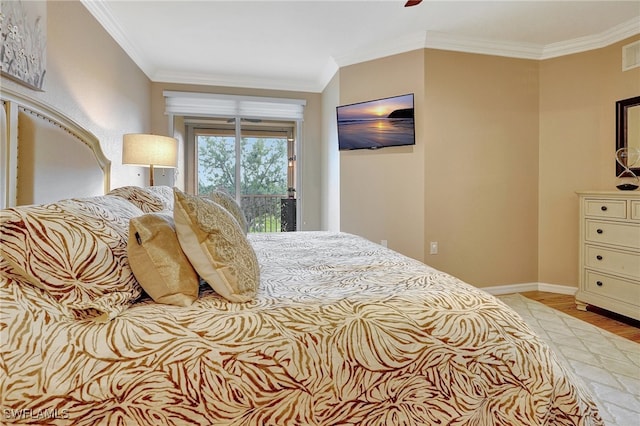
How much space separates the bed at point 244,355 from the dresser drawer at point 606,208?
2375 millimetres

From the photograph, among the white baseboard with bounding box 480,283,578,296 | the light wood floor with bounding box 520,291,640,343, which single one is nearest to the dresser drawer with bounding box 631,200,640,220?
the light wood floor with bounding box 520,291,640,343

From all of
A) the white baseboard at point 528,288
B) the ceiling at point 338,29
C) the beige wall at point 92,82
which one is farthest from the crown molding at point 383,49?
the white baseboard at point 528,288

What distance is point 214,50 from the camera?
3408mm

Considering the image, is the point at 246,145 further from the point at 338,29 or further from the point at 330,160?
the point at 338,29

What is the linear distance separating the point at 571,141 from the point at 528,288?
5.12 ft

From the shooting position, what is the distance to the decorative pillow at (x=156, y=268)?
977 mm

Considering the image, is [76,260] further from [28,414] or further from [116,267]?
[28,414]

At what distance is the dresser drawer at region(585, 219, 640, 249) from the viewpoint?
2.50 meters

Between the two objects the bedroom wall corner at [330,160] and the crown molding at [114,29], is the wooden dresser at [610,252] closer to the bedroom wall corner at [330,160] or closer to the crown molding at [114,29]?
the bedroom wall corner at [330,160]

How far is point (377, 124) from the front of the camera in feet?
11.0

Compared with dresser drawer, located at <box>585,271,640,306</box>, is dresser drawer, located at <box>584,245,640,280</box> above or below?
above

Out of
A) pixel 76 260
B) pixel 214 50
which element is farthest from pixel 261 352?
pixel 214 50

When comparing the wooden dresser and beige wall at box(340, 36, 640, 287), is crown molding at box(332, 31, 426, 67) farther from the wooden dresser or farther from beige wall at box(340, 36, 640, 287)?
the wooden dresser

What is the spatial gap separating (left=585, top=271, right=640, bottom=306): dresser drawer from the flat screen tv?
196cm
